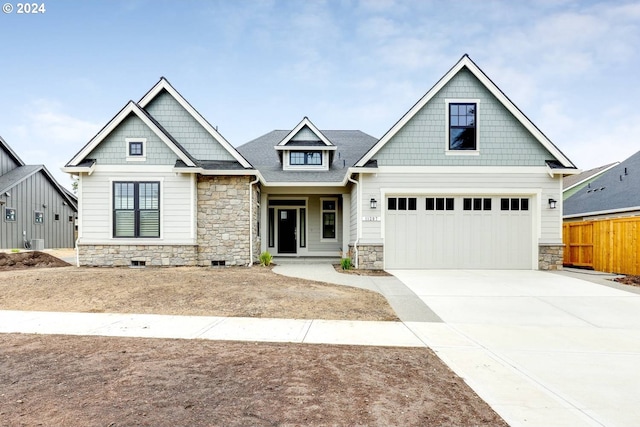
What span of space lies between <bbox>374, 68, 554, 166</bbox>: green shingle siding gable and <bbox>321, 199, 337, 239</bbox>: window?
16.8 feet

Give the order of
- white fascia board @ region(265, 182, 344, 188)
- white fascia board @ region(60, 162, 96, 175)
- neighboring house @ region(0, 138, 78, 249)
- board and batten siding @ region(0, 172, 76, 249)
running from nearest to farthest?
white fascia board @ region(60, 162, 96, 175), white fascia board @ region(265, 182, 344, 188), neighboring house @ region(0, 138, 78, 249), board and batten siding @ region(0, 172, 76, 249)

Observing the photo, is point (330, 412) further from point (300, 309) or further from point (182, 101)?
point (182, 101)

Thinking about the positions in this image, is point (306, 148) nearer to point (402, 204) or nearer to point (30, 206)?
point (402, 204)

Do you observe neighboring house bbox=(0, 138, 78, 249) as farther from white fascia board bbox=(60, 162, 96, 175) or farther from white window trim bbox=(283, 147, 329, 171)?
white window trim bbox=(283, 147, 329, 171)

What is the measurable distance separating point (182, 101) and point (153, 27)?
3688 millimetres

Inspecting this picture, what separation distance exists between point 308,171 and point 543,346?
12.7m

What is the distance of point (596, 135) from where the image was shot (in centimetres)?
2438

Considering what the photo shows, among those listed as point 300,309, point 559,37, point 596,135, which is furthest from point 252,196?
point 596,135

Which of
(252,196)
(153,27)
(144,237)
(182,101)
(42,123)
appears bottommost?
(144,237)

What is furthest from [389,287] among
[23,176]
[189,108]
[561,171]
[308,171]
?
[23,176]

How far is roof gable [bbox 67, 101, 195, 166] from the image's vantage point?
12.2 m

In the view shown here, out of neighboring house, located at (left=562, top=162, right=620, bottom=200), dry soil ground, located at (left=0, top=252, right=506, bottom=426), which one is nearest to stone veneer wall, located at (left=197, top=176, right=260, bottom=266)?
dry soil ground, located at (left=0, top=252, right=506, bottom=426)

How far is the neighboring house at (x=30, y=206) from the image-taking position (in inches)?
792

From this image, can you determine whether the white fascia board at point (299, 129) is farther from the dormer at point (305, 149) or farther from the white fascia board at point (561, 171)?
the white fascia board at point (561, 171)
